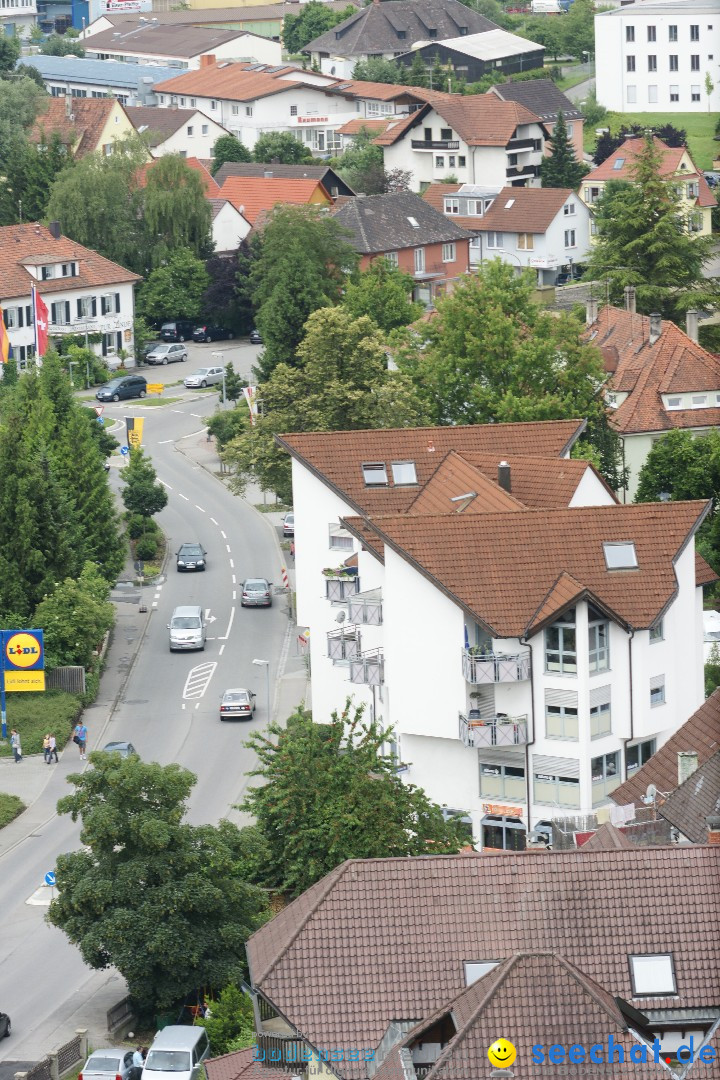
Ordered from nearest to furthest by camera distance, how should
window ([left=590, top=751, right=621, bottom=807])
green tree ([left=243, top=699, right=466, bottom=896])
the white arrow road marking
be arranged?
green tree ([left=243, top=699, right=466, bottom=896]), window ([left=590, top=751, right=621, bottom=807]), the white arrow road marking

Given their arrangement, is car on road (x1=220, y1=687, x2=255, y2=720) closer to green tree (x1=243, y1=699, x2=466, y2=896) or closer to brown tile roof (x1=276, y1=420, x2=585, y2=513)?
brown tile roof (x1=276, y1=420, x2=585, y2=513)

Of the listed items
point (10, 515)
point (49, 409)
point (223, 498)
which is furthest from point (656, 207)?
point (10, 515)

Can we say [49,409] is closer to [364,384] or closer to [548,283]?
[364,384]

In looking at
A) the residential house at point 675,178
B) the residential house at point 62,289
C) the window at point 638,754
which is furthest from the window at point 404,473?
the residential house at point 675,178

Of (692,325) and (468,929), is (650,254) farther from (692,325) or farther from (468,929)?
(468,929)

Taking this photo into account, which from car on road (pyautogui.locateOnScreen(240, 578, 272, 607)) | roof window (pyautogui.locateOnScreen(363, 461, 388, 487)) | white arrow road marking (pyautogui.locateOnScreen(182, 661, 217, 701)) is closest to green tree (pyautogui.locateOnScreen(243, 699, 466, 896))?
roof window (pyautogui.locateOnScreen(363, 461, 388, 487))
